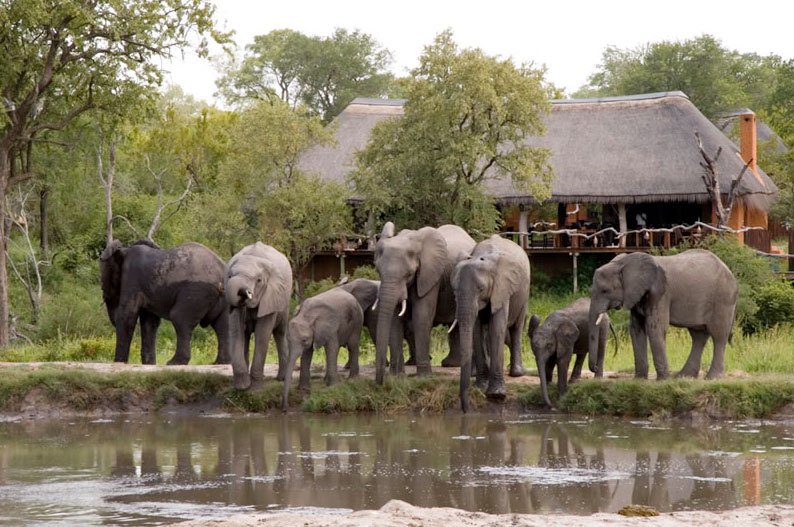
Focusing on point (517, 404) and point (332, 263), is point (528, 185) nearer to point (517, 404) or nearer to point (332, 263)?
point (332, 263)

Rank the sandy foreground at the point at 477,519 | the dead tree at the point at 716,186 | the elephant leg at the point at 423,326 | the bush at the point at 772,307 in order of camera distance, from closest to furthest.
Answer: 1. the sandy foreground at the point at 477,519
2. the elephant leg at the point at 423,326
3. the bush at the point at 772,307
4. the dead tree at the point at 716,186

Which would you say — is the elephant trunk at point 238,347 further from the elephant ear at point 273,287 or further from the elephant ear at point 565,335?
the elephant ear at point 565,335

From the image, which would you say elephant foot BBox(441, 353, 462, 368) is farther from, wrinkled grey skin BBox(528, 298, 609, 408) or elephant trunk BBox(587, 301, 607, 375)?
elephant trunk BBox(587, 301, 607, 375)

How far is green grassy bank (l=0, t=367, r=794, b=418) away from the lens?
48.3 feet

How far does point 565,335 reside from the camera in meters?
15.2

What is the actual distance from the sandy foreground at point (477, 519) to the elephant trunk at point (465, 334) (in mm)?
5757

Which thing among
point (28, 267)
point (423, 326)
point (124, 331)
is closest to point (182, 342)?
point (124, 331)

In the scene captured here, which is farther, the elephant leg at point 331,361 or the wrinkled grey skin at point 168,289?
the wrinkled grey skin at point 168,289

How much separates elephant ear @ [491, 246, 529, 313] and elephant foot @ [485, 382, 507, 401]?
0.93m

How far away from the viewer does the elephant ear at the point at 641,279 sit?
15172mm

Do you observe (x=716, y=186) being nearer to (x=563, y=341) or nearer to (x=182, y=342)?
(x=182, y=342)

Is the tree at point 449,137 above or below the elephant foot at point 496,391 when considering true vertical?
above

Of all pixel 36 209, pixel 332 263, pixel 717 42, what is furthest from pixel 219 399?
pixel 717 42

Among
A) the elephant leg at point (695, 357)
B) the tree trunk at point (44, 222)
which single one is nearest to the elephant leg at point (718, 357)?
the elephant leg at point (695, 357)
